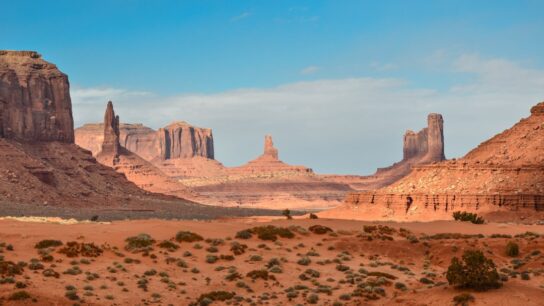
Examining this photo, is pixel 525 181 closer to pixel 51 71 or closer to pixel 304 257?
pixel 304 257

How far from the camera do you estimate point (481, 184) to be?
72938 millimetres

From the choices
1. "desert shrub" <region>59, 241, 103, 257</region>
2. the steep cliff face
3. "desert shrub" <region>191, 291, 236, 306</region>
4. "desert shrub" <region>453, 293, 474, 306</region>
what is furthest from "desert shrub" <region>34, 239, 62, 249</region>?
the steep cliff face

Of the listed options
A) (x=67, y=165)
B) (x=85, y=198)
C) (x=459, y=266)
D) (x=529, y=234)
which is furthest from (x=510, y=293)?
(x=67, y=165)

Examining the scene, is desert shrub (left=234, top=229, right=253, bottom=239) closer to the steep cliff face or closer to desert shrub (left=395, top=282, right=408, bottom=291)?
desert shrub (left=395, top=282, right=408, bottom=291)

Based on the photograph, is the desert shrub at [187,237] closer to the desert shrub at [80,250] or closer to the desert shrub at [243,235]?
the desert shrub at [243,235]

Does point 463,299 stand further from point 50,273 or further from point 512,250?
point 50,273

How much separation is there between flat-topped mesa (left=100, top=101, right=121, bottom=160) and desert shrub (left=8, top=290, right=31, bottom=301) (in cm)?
14317

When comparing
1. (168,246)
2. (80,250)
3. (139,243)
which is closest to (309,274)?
(168,246)

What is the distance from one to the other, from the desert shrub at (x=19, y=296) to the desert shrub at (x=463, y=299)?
13997 millimetres

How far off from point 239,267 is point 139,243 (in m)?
5.04

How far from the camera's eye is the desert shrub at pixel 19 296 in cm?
2942

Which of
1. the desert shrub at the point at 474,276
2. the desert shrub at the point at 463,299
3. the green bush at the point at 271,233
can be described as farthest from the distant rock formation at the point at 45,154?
the desert shrub at the point at 463,299

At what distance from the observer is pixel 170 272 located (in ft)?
117

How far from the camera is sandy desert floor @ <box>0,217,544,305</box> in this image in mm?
31594
